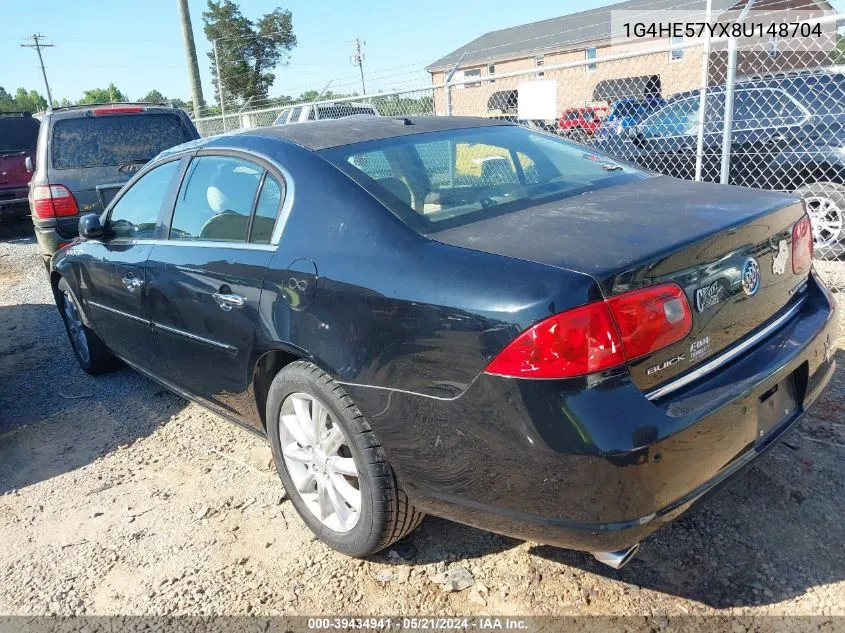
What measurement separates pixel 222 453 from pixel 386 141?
1869mm

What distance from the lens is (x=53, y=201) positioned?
6332 mm

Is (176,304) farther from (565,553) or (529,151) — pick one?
(565,553)

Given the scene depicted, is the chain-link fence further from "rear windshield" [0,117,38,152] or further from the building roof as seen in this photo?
the building roof

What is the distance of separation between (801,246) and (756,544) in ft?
3.68

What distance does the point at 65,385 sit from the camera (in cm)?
466

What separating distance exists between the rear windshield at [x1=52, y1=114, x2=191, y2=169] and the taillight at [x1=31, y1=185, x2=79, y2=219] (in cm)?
27

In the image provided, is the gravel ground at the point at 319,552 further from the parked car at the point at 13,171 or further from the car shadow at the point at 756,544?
the parked car at the point at 13,171

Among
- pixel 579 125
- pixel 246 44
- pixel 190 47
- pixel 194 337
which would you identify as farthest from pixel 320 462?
pixel 246 44

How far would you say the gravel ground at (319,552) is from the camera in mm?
2271

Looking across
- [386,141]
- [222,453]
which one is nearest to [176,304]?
[222,453]

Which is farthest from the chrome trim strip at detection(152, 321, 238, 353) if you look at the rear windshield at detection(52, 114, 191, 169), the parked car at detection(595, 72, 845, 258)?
the parked car at detection(595, 72, 845, 258)

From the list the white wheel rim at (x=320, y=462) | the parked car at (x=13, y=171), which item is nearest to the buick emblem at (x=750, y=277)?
the white wheel rim at (x=320, y=462)

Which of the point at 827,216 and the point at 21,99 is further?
the point at 21,99

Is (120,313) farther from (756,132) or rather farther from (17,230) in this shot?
(17,230)
